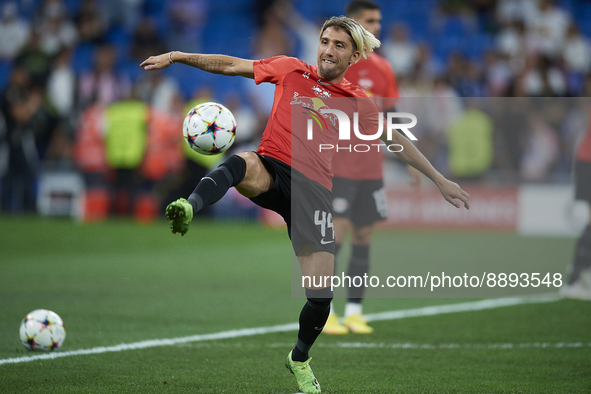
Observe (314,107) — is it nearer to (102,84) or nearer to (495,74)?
(495,74)

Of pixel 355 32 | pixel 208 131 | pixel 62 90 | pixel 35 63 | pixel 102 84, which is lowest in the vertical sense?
pixel 208 131

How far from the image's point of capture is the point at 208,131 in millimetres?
4531

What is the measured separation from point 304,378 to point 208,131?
Answer: 1516 millimetres

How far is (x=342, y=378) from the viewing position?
15.4ft

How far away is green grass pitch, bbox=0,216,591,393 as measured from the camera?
4551 mm

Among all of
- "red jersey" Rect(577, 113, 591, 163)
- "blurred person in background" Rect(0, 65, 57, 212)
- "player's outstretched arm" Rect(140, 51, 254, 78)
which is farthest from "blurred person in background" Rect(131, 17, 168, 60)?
"player's outstretched arm" Rect(140, 51, 254, 78)

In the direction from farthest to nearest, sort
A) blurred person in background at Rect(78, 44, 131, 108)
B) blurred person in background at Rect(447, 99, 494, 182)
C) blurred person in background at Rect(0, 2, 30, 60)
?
blurred person in background at Rect(0, 2, 30, 60), blurred person in background at Rect(78, 44, 131, 108), blurred person in background at Rect(447, 99, 494, 182)

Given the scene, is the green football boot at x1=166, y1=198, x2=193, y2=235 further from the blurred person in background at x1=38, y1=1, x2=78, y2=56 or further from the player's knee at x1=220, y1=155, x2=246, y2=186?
the blurred person in background at x1=38, y1=1, x2=78, y2=56

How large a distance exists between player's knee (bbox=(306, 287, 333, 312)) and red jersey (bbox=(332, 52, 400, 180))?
8.05 feet

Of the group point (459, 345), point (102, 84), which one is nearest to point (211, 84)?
point (102, 84)

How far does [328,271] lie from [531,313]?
370cm

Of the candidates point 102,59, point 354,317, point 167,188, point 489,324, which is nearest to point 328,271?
point 354,317

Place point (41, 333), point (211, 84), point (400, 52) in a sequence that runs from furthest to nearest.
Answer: point (211, 84) → point (400, 52) → point (41, 333)

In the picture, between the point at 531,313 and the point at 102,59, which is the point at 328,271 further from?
the point at 102,59
